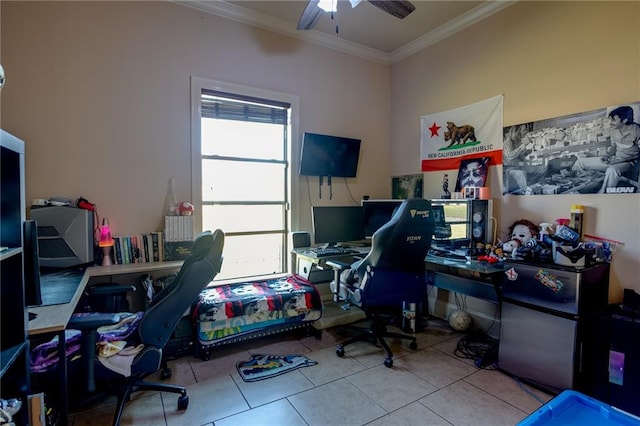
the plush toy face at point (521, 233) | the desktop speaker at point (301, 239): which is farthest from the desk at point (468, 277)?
the desktop speaker at point (301, 239)

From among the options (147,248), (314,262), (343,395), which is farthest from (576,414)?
(147,248)

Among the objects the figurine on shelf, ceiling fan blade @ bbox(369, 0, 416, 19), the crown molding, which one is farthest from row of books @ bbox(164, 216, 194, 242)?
the crown molding

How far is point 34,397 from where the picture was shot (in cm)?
128

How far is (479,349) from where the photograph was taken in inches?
108

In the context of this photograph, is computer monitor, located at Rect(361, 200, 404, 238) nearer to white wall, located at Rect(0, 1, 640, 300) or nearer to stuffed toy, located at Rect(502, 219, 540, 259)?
white wall, located at Rect(0, 1, 640, 300)

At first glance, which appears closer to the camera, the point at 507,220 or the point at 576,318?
the point at 576,318

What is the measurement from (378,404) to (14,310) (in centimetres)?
189

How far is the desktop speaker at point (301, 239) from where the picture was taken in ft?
11.1

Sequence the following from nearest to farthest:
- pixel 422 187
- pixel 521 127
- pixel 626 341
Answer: pixel 626 341
pixel 521 127
pixel 422 187

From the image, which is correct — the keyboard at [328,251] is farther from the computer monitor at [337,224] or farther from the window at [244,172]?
the window at [244,172]

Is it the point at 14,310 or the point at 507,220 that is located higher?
the point at 507,220

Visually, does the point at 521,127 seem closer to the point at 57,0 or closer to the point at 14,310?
the point at 14,310

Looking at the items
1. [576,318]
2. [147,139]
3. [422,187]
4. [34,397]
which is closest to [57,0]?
[147,139]

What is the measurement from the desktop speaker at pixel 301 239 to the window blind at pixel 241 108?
120 cm
